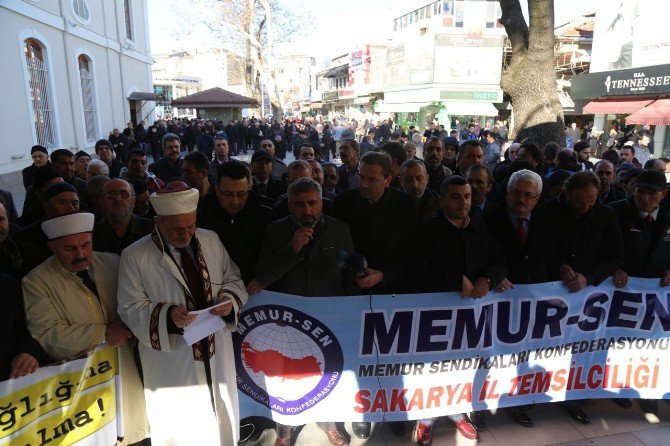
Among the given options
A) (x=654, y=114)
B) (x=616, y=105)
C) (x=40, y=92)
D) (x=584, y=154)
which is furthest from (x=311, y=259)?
(x=616, y=105)

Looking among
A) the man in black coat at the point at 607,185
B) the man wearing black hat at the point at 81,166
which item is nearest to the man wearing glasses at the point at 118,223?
the man wearing black hat at the point at 81,166

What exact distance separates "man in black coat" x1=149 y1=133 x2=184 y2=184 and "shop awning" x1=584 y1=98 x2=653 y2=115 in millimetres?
18553

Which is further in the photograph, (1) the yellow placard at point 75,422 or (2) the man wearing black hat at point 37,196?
(2) the man wearing black hat at point 37,196

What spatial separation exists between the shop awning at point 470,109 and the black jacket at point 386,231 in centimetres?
2838

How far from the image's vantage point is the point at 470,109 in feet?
98.4

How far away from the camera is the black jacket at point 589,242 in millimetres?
3268

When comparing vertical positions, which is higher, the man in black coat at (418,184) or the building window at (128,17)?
the building window at (128,17)

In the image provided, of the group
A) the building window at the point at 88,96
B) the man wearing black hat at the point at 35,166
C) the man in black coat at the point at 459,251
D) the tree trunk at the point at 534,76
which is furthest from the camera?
the building window at the point at 88,96

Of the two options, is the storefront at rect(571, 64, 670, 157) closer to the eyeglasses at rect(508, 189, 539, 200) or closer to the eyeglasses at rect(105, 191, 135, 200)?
the eyeglasses at rect(508, 189, 539, 200)

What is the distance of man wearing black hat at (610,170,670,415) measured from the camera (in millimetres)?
3412

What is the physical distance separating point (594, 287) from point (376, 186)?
1.71 meters

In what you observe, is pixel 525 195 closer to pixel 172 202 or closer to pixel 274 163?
pixel 172 202

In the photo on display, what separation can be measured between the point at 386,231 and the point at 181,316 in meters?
1.57

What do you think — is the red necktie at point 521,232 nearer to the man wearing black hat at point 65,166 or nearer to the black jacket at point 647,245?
Answer: the black jacket at point 647,245
